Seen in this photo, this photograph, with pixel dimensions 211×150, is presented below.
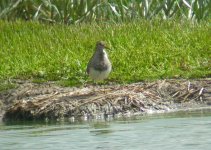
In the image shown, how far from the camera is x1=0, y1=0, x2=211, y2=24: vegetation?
816 inches

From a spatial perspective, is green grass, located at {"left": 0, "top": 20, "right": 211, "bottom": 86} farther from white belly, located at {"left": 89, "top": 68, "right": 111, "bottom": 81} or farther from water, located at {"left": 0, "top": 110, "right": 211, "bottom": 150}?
water, located at {"left": 0, "top": 110, "right": 211, "bottom": 150}

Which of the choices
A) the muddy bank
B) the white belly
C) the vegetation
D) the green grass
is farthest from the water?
the vegetation

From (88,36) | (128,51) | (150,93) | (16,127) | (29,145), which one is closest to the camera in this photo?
(29,145)

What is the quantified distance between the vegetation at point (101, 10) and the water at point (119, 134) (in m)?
7.55

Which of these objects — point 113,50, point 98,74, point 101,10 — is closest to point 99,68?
point 98,74

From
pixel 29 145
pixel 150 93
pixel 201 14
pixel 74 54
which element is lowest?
pixel 29 145

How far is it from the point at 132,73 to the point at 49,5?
5976 millimetres

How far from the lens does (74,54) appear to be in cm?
1681

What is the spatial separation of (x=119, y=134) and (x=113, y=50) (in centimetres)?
556

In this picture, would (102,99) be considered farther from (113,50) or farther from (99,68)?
(113,50)

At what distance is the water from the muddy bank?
0.42 metres

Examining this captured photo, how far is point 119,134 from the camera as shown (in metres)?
11.6

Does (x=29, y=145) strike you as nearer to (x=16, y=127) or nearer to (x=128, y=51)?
(x=16, y=127)

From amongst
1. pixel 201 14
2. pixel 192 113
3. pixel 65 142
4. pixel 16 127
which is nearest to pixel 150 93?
pixel 192 113
